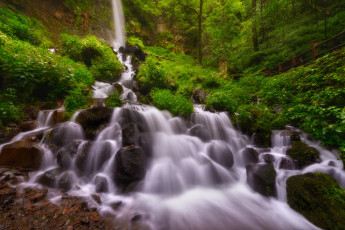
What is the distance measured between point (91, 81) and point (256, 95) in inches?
337

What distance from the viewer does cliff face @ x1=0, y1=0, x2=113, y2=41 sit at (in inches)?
404

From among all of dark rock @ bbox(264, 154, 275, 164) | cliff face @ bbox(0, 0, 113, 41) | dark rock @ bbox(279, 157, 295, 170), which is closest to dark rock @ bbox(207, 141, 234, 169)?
dark rock @ bbox(264, 154, 275, 164)

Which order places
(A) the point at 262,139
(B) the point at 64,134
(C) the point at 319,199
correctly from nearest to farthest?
(C) the point at 319,199, (B) the point at 64,134, (A) the point at 262,139

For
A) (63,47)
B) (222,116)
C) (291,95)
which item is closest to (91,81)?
(63,47)

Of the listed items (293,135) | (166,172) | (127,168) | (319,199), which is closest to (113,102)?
(127,168)

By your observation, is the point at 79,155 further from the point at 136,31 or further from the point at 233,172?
the point at 136,31

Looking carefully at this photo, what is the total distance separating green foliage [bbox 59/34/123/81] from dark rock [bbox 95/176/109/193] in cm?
691

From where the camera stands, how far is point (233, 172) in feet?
14.4

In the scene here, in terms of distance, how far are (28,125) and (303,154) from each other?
814 cm

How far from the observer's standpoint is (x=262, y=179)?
3533 millimetres

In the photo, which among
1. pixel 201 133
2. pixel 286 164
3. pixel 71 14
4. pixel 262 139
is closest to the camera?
pixel 286 164

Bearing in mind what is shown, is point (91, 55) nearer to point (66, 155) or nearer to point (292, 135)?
point (66, 155)

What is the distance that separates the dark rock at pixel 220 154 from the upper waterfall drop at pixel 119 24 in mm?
16701

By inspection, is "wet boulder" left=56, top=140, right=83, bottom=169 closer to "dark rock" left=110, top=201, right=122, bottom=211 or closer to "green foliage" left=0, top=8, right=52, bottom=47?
"dark rock" left=110, top=201, right=122, bottom=211
